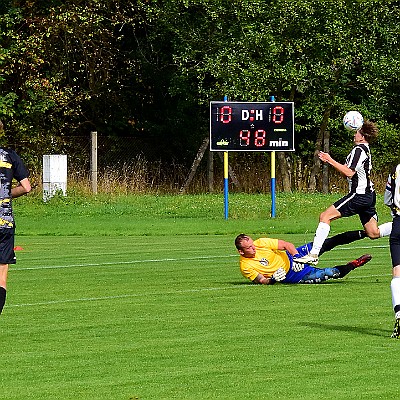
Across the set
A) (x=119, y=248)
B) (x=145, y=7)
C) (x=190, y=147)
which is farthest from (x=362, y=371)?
(x=190, y=147)

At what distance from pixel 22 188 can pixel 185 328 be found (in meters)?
2.12

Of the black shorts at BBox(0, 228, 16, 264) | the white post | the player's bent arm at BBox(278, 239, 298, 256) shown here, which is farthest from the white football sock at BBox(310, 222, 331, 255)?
the white post

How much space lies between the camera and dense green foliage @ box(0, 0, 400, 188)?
152 feet

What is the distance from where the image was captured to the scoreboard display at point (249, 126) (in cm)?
3466

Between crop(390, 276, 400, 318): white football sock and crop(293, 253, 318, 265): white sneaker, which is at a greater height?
crop(390, 276, 400, 318): white football sock

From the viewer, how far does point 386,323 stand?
1315 cm

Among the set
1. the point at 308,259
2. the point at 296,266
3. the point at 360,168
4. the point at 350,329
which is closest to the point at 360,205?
the point at 360,168

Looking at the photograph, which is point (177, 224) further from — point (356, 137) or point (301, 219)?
point (356, 137)

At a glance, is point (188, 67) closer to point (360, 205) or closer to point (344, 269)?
point (360, 205)

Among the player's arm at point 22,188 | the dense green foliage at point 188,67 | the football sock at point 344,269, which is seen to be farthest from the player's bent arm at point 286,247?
the dense green foliage at point 188,67

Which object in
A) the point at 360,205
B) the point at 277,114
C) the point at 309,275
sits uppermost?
the point at 277,114

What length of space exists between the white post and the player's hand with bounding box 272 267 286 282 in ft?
85.8

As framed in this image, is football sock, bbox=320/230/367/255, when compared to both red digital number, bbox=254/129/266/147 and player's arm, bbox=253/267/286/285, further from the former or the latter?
red digital number, bbox=254/129/266/147

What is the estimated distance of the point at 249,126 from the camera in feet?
115
